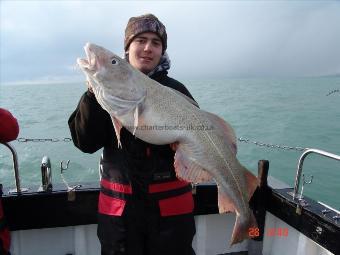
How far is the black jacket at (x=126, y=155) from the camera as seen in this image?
8.86ft

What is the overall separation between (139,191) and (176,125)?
27.9 inches

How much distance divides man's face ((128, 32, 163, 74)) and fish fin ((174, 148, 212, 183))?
0.90 metres

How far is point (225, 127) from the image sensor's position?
2.83 metres

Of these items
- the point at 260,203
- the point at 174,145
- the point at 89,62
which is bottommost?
the point at 260,203

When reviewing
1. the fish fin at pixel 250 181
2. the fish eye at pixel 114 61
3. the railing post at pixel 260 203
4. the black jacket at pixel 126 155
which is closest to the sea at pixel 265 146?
the railing post at pixel 260 203

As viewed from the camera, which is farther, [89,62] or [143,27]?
[143,27]

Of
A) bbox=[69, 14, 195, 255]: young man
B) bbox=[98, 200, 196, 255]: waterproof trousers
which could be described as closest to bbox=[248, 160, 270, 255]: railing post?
bbox=[69, 14, 195, 255]: young man

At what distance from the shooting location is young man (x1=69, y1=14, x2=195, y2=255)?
2768 mm

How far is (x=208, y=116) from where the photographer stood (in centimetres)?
279

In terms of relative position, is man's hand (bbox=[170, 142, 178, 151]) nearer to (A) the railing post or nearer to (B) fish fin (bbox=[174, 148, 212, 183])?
(B) fish fin (bbox=[174, 148, 212, 183])

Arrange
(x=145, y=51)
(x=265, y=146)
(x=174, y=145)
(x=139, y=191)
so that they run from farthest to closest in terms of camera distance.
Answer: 1. (x=265, y=146)
2. (x=145, y=51)
3. (x=139, y=191)
4. (x=174, y=145)

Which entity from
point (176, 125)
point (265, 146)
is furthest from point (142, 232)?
point (265, 146)

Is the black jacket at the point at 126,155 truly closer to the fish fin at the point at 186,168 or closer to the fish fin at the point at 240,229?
the fish fin at the point at 186,168

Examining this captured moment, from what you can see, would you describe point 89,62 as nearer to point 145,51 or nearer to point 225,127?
point 145,51
